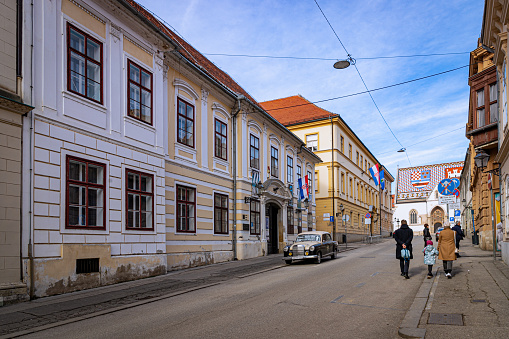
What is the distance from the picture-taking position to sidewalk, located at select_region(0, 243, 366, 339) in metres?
8.70

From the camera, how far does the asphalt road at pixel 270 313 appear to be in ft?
23.9

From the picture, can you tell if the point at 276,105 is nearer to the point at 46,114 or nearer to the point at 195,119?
the point at 195,119

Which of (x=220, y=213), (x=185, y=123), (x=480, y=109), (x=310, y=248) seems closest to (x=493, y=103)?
(x=480, y=109)

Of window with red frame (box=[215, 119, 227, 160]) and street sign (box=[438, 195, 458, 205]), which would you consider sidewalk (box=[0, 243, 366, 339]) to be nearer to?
window with red frame (box=[215, 119, 227, 160])

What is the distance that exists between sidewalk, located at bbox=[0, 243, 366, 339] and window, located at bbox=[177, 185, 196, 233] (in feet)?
8.70

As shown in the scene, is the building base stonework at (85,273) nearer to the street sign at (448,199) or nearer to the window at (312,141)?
the street sign at (448,199)

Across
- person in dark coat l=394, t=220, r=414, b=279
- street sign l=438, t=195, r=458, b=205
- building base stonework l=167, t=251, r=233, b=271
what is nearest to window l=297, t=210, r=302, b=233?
building base stonework l=167, t=251, r=233, b=271

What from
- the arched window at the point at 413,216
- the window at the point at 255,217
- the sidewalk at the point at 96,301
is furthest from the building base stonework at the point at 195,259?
the arched window at the point at 413,216

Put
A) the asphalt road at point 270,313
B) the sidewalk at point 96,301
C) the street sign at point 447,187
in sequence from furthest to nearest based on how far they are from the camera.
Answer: the street sign at point 447,187
the sidewalk at point 96,301
the asphalt road at point 270,313

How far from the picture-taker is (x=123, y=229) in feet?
47.2

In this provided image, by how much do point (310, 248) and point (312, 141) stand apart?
87.0 ft

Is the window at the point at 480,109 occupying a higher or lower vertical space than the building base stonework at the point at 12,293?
higher

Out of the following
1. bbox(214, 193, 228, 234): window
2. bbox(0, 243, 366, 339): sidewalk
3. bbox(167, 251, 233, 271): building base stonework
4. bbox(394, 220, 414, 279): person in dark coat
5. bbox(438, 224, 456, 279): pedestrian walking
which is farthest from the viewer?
bbox(214, 193, 228, 234): window

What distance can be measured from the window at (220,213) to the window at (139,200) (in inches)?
224
